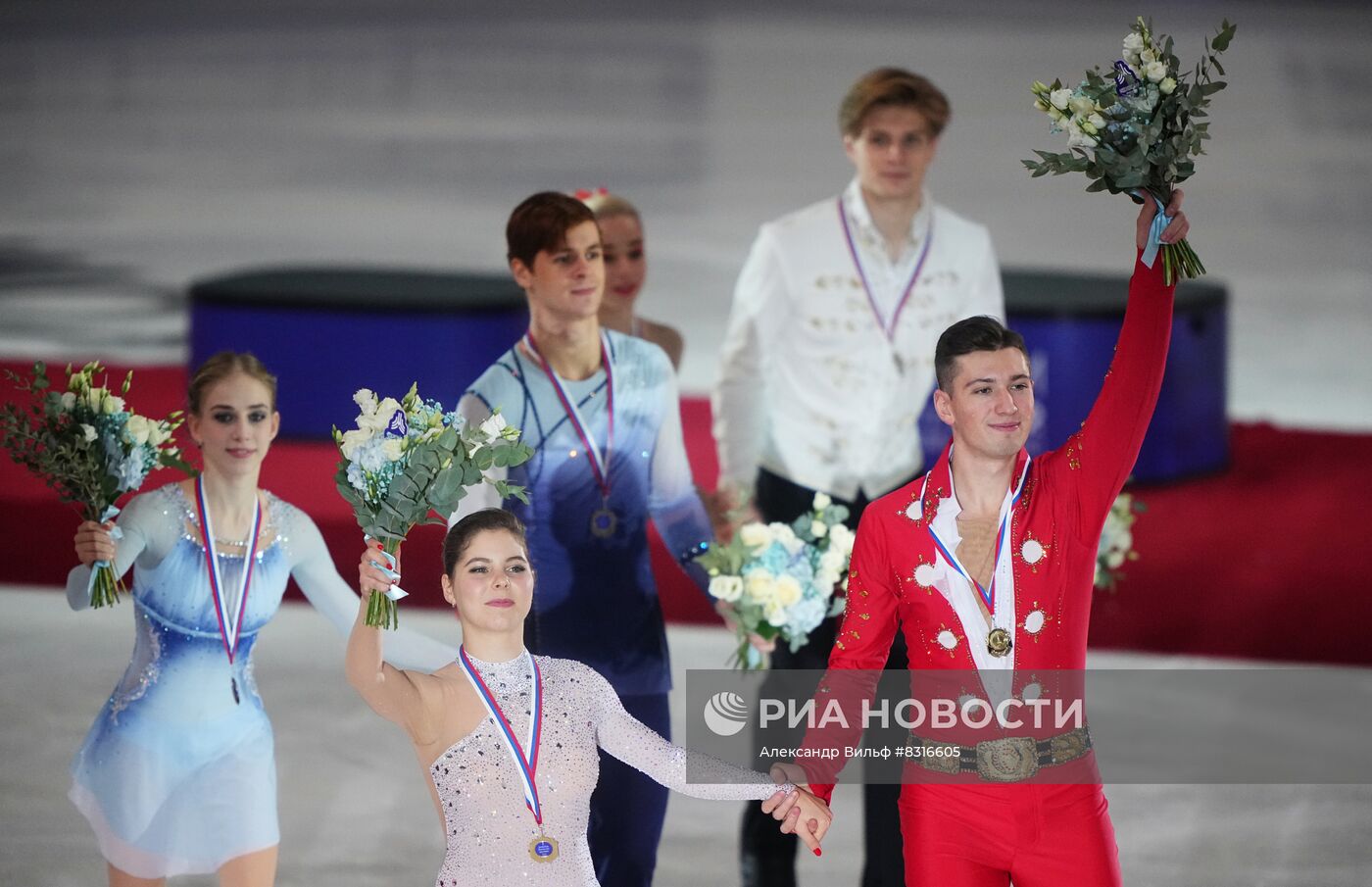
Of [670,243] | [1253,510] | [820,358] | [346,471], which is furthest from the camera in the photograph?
[670,243]

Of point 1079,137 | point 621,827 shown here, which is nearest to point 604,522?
point 621,827

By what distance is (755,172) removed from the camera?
1540cm

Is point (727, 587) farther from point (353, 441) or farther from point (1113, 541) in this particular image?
point (353, 441)

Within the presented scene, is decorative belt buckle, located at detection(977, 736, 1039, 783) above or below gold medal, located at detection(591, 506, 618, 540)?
below

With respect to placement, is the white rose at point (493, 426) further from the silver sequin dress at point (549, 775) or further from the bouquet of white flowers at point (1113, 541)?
the bouquet of white flowers at point (1113, 541)

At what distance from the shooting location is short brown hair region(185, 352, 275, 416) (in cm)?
484

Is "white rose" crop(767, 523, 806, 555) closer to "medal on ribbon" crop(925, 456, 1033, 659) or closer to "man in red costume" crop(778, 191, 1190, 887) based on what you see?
"man in red costume" crop(778, 191, 1190, 887)

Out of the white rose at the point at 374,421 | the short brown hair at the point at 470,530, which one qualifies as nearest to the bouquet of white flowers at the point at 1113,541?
the short brown hair at the point at 470,530

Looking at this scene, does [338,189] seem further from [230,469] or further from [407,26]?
[230,469]

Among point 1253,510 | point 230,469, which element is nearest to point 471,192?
point 1253,510

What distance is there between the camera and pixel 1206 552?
327 inches

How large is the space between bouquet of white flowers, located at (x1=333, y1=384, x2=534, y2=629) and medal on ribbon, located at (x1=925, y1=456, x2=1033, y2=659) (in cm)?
86

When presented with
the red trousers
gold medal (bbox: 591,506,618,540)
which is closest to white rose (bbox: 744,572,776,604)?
gold medal (bbox: 591,506,618,540)

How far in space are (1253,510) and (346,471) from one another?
18.0ft
